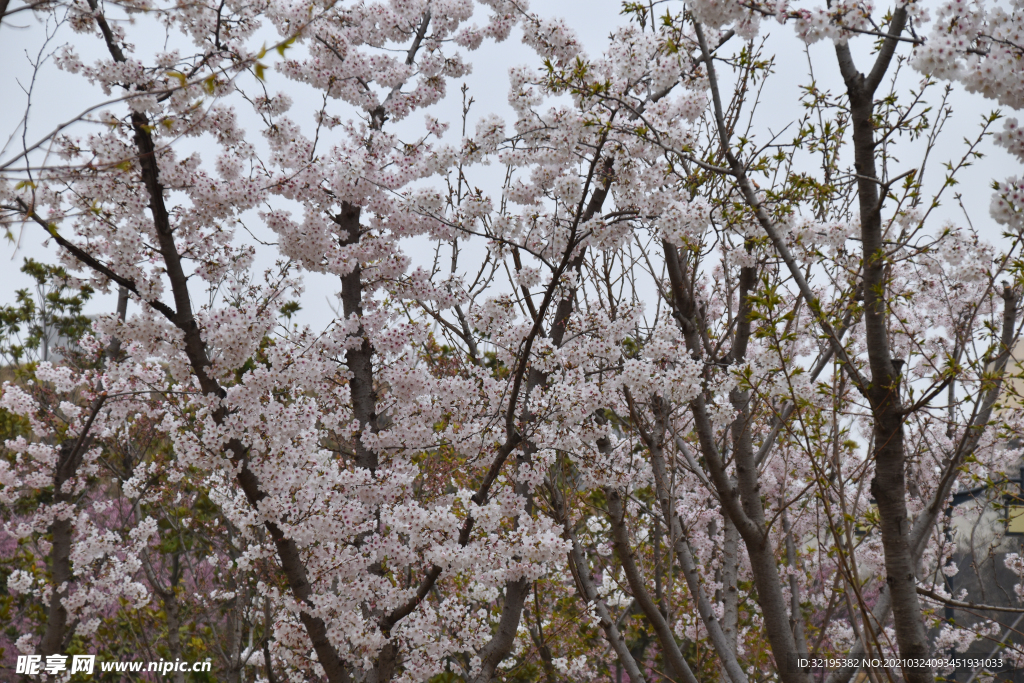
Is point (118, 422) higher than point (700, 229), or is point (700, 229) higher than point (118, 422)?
point (118, 422)

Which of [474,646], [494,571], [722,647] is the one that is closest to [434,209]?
[494,571]

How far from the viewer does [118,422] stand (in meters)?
7.71

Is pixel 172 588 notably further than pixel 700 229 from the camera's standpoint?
Yes

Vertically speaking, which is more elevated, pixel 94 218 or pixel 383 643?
pixel 94 218

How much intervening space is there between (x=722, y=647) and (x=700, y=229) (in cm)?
285

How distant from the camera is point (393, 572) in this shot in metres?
6.65

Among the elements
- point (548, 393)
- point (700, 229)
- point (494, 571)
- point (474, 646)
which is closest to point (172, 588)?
point (474, 646)

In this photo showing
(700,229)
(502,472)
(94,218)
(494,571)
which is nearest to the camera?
(700,229)

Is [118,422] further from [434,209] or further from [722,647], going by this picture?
[722,647]

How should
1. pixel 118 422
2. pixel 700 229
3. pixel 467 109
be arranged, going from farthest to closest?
pixel 118 422 → pixel 467 109 → pixel 700 229

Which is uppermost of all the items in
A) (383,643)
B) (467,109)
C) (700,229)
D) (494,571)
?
(467,109)

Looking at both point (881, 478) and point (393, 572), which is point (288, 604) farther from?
point (881, 478)

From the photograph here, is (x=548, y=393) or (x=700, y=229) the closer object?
(x=700, y=229)

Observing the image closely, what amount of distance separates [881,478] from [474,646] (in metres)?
4.56
